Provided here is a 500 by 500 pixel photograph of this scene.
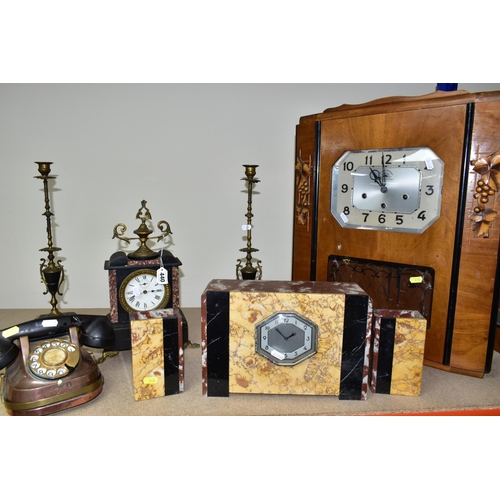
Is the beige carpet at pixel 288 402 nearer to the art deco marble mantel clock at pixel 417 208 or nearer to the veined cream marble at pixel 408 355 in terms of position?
the veined cream marble at pixel 408 355

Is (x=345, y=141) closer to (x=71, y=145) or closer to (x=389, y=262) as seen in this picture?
(x=389, y=262)

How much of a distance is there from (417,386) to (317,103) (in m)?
2.10

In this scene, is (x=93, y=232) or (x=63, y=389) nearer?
(x=63, y=389)

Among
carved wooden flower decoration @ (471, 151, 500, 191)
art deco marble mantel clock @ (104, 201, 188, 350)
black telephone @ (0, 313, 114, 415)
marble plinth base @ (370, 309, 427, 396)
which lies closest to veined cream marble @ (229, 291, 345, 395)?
marble plinth base @ (370, 309, 427, 396)

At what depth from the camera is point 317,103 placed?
3096mm

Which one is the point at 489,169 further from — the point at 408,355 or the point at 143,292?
the point at 143,292

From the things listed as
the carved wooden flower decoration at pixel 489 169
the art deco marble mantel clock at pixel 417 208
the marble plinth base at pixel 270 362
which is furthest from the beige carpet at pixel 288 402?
the carved wooden flower decoration at pixel 489 169

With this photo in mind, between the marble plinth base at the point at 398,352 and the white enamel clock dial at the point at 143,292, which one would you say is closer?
the marble plinth base at the point at 398,352

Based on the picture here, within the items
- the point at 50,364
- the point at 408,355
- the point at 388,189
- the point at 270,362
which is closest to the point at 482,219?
the point at 388,189

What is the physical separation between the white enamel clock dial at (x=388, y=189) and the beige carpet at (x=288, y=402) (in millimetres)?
797

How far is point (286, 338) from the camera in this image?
6.07 ft

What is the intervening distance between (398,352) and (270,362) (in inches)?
23.3

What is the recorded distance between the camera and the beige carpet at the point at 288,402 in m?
1.80

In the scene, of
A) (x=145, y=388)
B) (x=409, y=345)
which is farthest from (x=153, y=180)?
(x=409, y=345)
